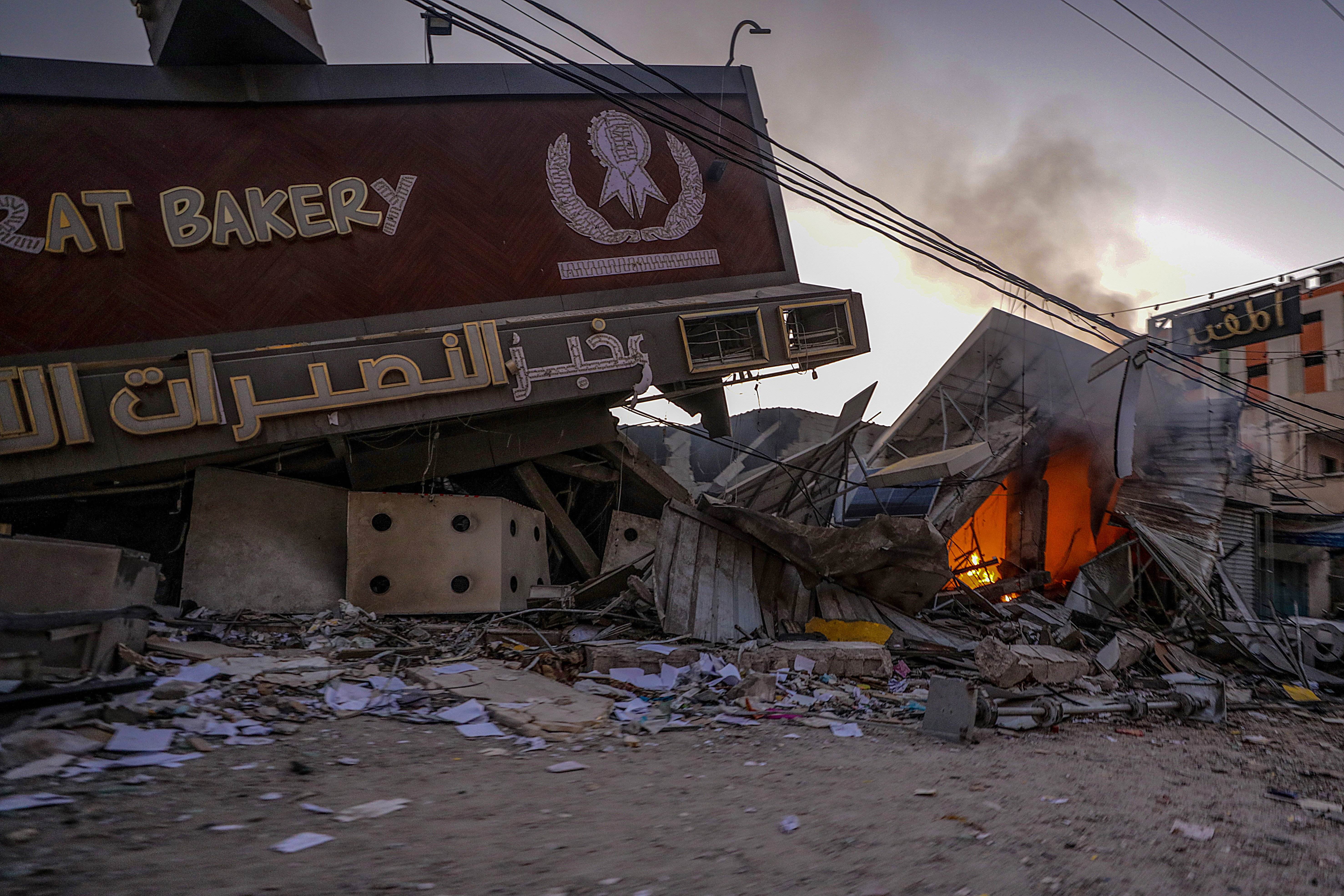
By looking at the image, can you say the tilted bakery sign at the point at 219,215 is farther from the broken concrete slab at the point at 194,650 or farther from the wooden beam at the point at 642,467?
the broken concrete slab at the point at 194,650

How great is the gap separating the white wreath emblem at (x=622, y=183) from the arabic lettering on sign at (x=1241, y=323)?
9.11m

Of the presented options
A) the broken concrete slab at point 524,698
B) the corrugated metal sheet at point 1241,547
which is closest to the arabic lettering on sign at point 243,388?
the broken concrete slab at point 524,698

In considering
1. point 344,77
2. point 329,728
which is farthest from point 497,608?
point 344,77

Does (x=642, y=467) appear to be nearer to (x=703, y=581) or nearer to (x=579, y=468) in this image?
(x=579, y=468)

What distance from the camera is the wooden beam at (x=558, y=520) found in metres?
11.6

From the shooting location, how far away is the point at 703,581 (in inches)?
315

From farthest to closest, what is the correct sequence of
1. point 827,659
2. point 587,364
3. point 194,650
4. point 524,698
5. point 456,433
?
point 456,433 → point 587,364 → point 827,659 → point 194,650 → point 524,698

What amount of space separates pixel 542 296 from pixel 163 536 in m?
6.18

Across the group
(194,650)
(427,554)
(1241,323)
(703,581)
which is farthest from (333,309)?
(1241,323)

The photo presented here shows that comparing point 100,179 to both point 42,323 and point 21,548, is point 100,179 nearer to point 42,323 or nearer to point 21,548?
point 42,323

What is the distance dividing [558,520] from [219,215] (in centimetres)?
641

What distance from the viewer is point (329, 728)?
4.70m

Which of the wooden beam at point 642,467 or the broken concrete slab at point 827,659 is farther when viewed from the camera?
the wooden beam at point 642,467

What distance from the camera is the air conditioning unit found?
353 inches
